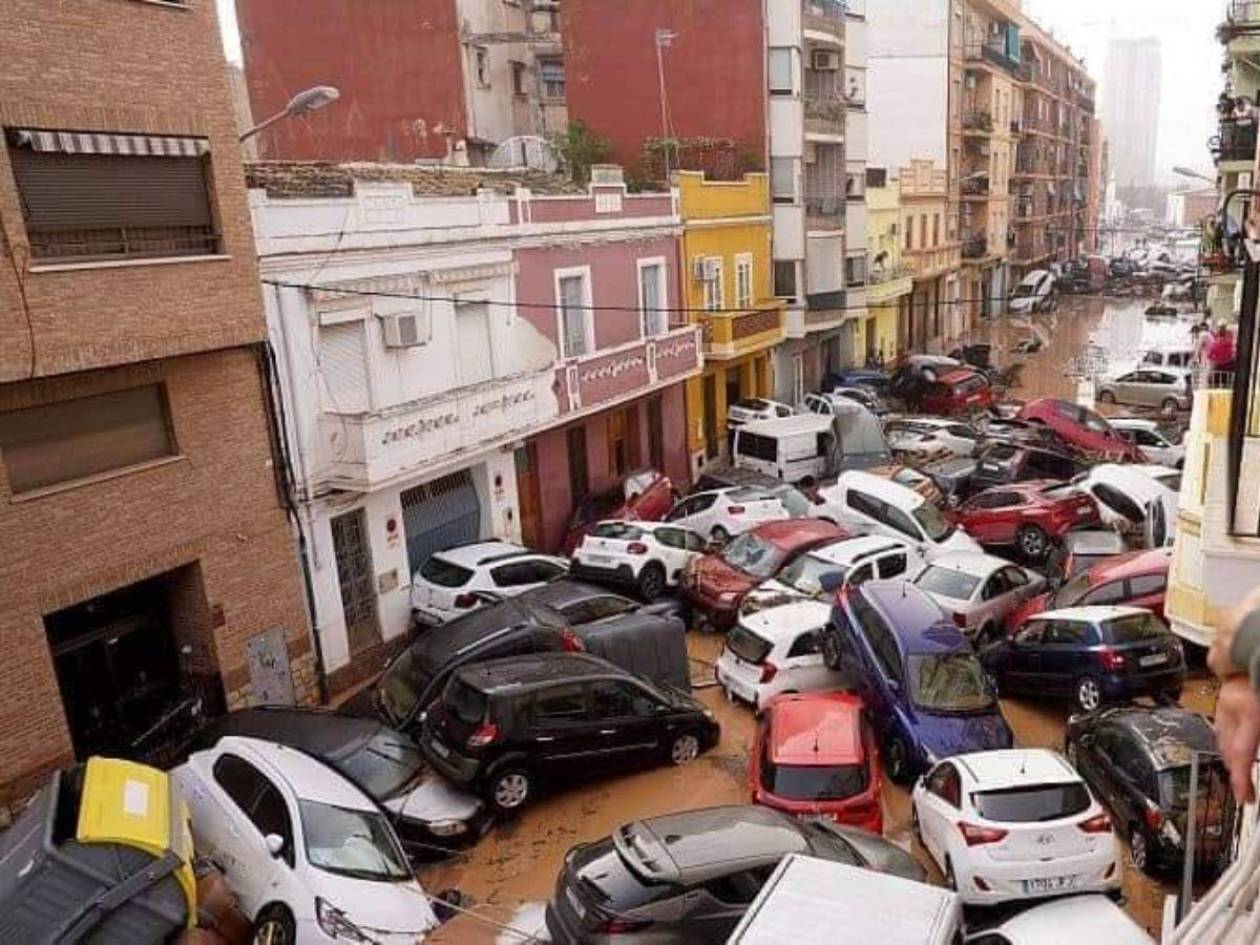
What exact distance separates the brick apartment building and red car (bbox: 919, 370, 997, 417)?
23004 millimetres

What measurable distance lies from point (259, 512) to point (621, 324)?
36.4 ft

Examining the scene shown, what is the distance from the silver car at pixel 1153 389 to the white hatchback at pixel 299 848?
28634 millimetres

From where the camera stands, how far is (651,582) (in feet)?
56.1

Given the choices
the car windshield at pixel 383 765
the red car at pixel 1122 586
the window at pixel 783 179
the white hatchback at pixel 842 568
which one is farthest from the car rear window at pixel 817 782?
the window at pixel 783 179

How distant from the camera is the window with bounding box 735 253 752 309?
28062mm

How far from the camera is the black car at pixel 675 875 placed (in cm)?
739

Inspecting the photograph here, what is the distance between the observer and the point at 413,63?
92.3 ft

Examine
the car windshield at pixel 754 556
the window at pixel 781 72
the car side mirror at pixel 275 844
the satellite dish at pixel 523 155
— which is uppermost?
the window at pixel 781 72

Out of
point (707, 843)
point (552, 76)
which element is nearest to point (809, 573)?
point (707, 843)

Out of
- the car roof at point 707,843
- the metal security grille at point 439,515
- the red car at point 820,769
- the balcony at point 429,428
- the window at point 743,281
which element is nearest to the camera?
the car roof at point 707,843

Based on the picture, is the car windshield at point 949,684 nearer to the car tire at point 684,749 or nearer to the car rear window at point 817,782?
the car rear window at point 817,782

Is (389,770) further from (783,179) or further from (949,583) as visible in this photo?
(783,179)

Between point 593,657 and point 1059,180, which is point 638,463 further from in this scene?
point 1059,180

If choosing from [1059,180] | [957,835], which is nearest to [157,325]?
[957,835]
